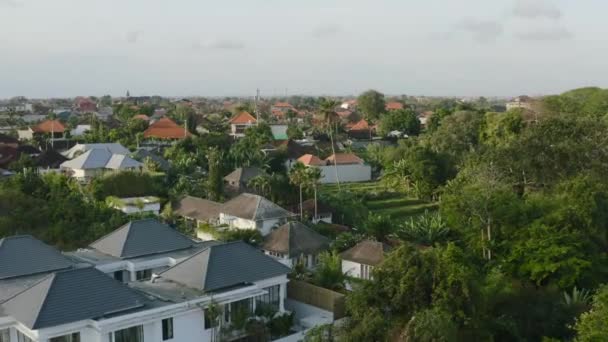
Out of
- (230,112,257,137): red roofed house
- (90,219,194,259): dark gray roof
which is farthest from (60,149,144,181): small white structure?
(230,112,257,137): red roofed house

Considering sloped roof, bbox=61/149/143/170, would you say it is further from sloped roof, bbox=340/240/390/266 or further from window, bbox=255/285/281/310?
window, bbox=255/285/281/310

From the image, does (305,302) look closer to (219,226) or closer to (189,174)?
(219,226)

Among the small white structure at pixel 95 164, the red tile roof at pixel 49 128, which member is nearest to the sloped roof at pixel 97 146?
the small white structure at pixel 95 164

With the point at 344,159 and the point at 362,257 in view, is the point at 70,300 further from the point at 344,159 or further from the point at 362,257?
the point at 344,159

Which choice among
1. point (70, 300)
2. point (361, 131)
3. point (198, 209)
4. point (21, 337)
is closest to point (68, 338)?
point (70, 300)

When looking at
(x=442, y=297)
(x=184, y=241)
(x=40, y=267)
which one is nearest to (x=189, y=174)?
(x=184, y=241)

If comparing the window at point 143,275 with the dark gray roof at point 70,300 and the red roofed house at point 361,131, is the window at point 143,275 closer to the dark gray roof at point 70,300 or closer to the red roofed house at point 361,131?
the dark gray roof at point 70,300
